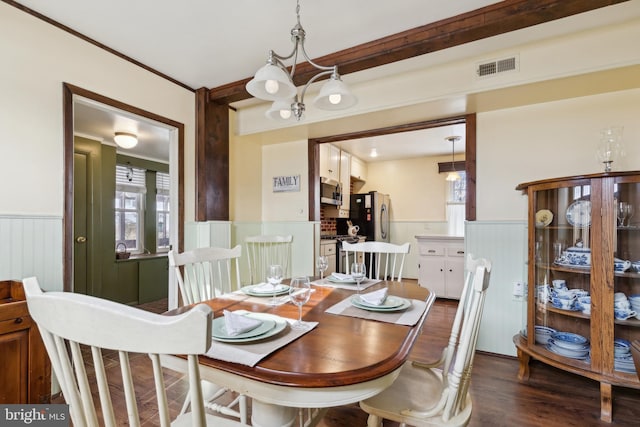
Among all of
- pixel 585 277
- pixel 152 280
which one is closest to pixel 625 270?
pixel 585 277

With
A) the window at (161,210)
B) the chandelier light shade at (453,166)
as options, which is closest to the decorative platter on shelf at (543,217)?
the chandelier light shade at (453,166)

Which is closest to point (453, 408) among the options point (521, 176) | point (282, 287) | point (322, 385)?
point (322, 385)

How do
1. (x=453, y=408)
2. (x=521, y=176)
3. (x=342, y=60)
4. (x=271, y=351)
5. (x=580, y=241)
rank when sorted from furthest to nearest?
(x=521, y=176) → (x=342, y=60) → (x=580, y=241) → (x=453, y=408) → (x=271, y=351)

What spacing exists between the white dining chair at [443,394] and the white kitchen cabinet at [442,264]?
10.4ft

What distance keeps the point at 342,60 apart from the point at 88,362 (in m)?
3.07

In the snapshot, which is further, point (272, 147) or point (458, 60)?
point (272, 147)

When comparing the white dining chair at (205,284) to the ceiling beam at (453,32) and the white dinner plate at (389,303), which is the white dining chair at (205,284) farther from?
the ceiling beam at (453,32)

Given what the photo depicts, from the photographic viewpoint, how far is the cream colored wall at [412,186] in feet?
19.1

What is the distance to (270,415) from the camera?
1115 millimetres

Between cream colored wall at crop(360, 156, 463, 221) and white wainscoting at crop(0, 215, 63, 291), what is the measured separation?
5.29 meters

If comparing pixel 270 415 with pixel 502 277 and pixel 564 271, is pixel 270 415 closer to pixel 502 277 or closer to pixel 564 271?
pixel 564 271

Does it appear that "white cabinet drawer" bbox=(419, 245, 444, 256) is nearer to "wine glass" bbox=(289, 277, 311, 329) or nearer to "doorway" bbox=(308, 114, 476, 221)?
"doorway" bbox=(308, 114, 476, 221)

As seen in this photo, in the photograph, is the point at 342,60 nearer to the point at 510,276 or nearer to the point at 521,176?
the point at 521,176

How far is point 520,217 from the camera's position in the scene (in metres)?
2.53
